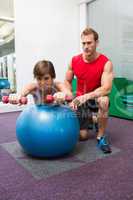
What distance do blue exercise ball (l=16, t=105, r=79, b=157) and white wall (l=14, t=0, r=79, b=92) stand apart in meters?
2.13

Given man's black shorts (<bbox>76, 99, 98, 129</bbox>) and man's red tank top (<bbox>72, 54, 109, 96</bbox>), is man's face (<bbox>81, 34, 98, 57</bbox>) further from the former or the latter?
man's black shorts (<bbox>76, 99, 98, 129</bbox>)

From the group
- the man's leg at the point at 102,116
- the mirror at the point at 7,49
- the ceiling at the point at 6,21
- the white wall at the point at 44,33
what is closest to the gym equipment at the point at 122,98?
the man's leg at the point at 102,116

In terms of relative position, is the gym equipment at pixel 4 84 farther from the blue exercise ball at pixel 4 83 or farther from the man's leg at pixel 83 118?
the man's leg at pixel 83 118

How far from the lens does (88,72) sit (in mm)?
1792

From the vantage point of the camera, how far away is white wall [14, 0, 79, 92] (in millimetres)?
3408

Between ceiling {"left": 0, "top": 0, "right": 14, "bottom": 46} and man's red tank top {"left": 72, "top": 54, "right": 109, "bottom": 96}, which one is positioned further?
ceiling {"left": 0, "top": 0, "right": 14, "bottom": 46}

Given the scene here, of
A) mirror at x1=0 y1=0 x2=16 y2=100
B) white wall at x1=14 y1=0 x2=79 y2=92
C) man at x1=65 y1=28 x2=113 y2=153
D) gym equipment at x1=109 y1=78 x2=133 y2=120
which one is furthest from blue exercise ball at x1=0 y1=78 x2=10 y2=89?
man at x1=65 y1=28 x2=113 y2=153

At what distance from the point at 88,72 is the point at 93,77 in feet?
0.20

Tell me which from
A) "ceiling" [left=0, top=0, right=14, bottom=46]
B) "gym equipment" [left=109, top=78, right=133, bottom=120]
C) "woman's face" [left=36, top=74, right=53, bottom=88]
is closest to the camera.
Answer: "woman's face" [left=36, top=74, right=53, bottom=88]

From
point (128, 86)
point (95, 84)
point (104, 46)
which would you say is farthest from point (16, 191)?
point (104, 46)

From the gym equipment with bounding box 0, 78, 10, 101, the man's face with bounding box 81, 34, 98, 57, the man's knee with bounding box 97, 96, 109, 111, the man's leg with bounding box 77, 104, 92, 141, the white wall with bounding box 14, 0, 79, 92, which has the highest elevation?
the white wall with bounding box 14, 0, 79, 92

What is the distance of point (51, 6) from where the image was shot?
143 inches

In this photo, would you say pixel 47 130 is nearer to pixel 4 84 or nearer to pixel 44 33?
pixel 4 84

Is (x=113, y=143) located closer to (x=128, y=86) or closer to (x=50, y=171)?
(x=50, y=171)
